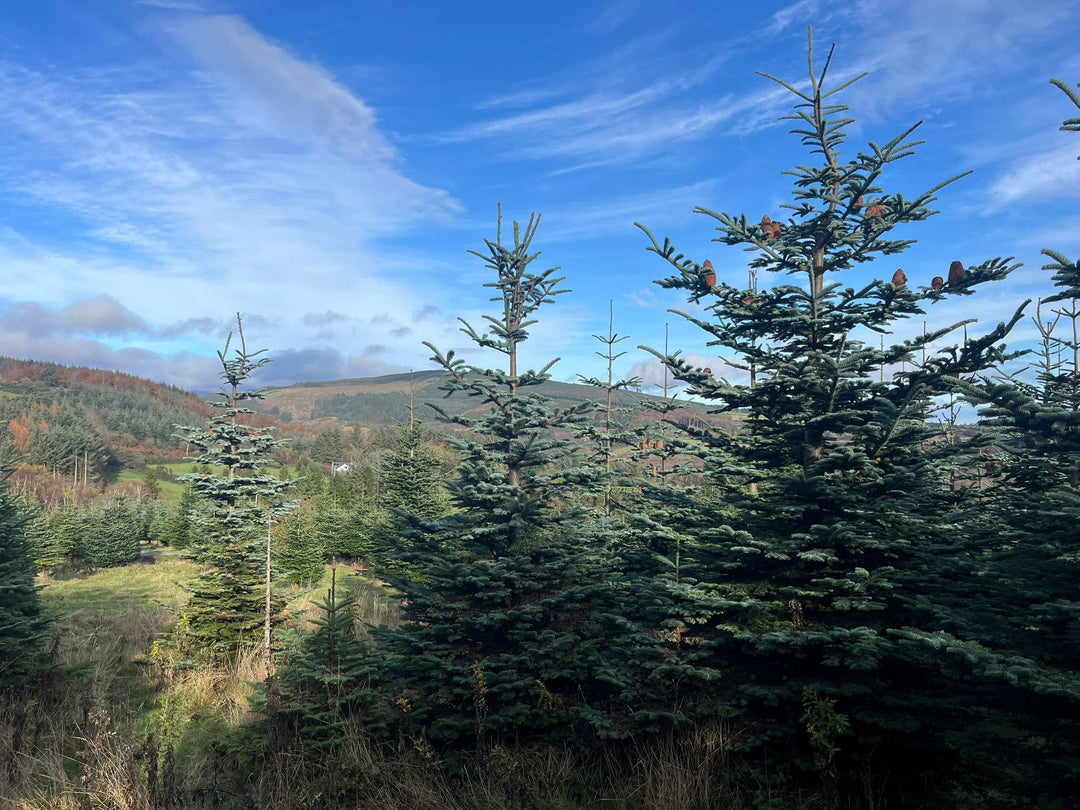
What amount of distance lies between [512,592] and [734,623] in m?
2.51

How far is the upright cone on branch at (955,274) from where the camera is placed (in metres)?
5.71

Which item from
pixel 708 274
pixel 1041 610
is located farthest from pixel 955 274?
pixel 1041 610

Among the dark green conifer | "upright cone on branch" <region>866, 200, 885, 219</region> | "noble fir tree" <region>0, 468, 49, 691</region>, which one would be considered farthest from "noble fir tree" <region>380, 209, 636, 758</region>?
the dark green conifer

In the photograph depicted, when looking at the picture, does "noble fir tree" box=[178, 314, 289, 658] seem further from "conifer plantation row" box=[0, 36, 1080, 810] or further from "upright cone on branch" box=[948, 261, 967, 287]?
"upright cone on branch" box=[948, 261, 967, 287]

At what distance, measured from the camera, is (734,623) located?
5379 millimetres

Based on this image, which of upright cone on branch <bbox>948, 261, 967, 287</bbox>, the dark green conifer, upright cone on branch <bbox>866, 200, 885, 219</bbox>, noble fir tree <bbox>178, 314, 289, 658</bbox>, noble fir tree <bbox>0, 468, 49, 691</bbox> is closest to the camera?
upright cone on branch <bbox>948, 261, 967, 287</bbox>

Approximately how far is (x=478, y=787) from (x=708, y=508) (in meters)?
3.58

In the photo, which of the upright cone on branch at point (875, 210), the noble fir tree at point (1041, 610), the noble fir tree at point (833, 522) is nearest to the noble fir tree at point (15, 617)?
the noble fir tree at point (833, 522)

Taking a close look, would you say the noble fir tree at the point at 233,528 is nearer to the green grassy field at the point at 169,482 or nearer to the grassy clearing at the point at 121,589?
the grassy clearing at the point at 121,589

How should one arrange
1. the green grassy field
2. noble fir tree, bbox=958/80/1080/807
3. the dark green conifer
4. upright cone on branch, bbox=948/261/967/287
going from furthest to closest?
1. the green grassy field
2. the dark green conifer
3. upright cone on branch, bbox=948/261/967/287
4. noble fir tree, bbox=958/80/1080/807

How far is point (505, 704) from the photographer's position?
246 inches

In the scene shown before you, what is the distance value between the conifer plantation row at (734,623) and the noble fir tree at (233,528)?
244 centimetres

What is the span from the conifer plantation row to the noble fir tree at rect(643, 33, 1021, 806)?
0.03 m

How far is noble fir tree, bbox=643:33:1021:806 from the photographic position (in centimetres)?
455
